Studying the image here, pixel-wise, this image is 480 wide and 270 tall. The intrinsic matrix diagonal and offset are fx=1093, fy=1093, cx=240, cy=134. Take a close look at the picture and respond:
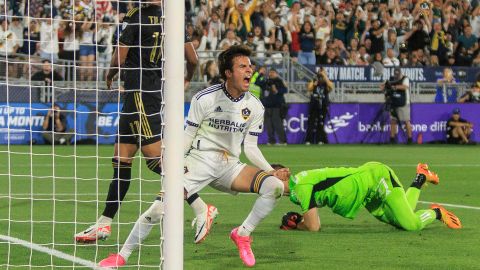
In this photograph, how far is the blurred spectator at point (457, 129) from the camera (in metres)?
30.5

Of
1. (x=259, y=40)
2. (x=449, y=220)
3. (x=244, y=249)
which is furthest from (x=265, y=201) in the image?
(x=259, y=40)

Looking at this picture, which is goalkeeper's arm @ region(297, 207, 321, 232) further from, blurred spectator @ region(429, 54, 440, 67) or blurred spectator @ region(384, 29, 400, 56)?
blurred spectator @ region(429, 54, 440, 67)

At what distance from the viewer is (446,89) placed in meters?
31.8

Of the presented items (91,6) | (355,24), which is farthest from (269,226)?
(355,24)

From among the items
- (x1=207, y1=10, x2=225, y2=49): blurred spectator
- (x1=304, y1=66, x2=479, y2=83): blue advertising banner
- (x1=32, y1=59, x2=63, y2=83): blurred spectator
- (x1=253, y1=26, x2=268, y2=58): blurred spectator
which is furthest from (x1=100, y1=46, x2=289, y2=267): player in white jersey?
(x1=304, y1=66, x2=479, y2=83): blue advertising banner

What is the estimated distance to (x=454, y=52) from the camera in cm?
3366

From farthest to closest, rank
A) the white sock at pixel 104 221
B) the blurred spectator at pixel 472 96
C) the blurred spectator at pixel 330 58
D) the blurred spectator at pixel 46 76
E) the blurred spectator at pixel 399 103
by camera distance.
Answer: the blurred spectator at pixel 472 96 → the blurred spectator at pixel 330 58 → the blurred spectator at pixel 399 103 → the blurred spectator at pixel 46 76 → the white sock at pixel 104 221

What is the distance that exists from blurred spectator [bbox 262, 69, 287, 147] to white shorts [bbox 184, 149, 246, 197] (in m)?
19.5

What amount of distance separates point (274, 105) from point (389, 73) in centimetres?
390

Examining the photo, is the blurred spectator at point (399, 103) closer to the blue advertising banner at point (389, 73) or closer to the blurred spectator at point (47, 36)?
the blue advertising banner at point (389, 73)

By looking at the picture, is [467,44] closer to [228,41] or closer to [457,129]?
[457,129]

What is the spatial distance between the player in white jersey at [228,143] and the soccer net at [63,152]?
46cm

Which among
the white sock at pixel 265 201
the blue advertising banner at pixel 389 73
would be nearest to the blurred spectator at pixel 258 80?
the blue advertising banner at pixel 389 73

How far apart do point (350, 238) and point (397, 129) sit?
20540 millimetres
